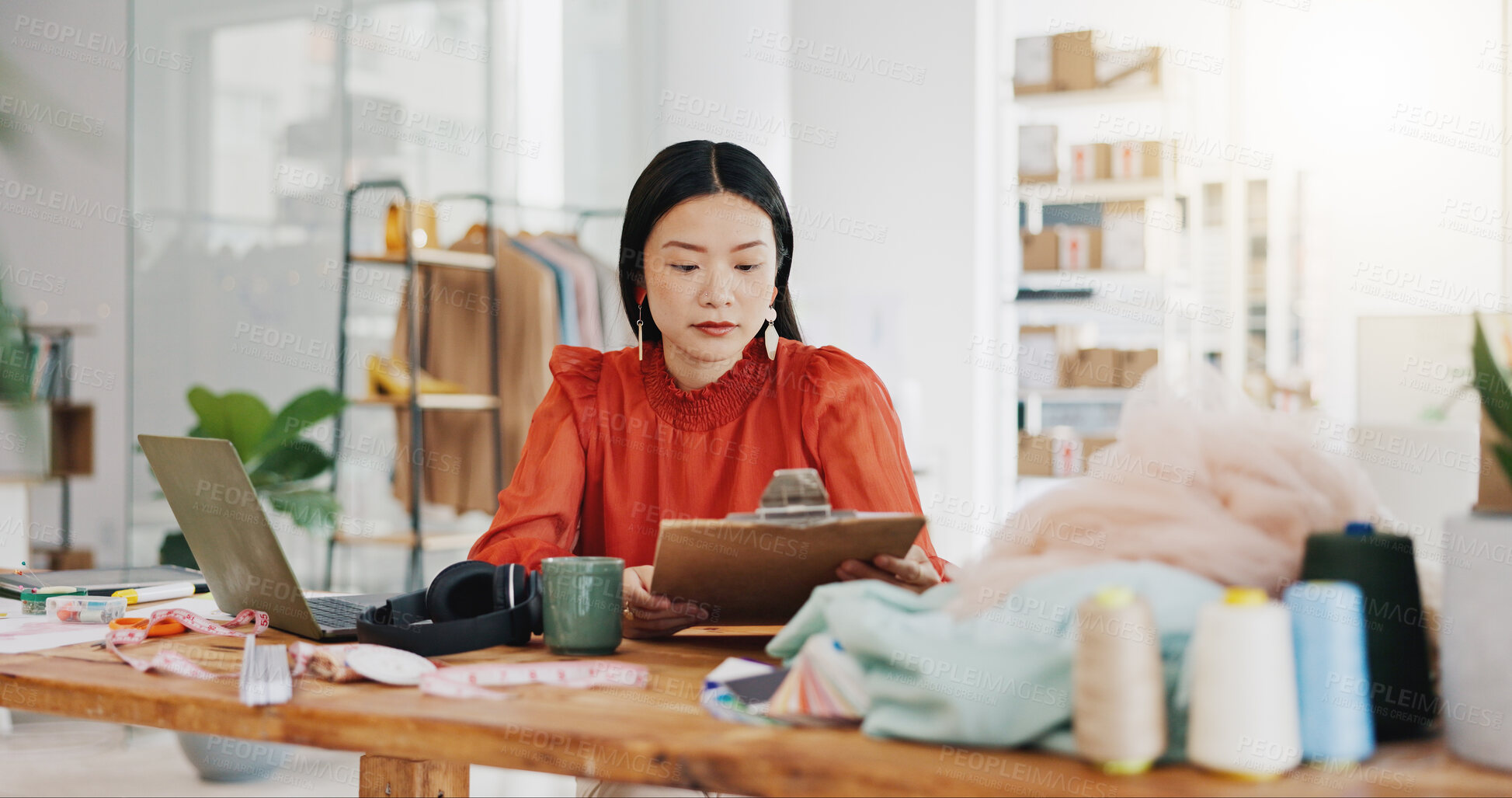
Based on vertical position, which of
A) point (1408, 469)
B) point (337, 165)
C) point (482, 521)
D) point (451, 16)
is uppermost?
point (451, 16)

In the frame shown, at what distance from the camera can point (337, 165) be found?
14.0 feet

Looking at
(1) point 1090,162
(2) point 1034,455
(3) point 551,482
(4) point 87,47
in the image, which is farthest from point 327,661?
(1) point 1090,162

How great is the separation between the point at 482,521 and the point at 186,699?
12.5 ft

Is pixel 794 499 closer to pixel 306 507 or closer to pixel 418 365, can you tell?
pixel 306 507

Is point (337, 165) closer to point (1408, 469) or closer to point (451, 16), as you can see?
point (451, 16)

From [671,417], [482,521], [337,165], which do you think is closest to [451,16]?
[337,165]

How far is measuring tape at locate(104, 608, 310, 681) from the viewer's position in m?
1.00

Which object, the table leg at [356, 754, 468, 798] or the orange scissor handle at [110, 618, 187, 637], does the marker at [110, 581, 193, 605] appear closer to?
the orange scissor handle at [110, 618, 187, 637]

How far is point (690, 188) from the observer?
5.06 ft

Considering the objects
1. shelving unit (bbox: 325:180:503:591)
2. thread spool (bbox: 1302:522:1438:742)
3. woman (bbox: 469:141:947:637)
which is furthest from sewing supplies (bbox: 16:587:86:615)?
shelving unit (bbox: 325:180:503:591)

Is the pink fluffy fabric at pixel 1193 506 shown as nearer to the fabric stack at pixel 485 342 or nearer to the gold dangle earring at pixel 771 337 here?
the gold dangle earring at pixel 771 337

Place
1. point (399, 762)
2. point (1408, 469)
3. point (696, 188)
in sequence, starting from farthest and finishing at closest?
point (1408, 469)
point (696, 188)
point (399, 762)

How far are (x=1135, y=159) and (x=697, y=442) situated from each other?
4.15 metres

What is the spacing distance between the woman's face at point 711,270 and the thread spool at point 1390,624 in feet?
2.91
